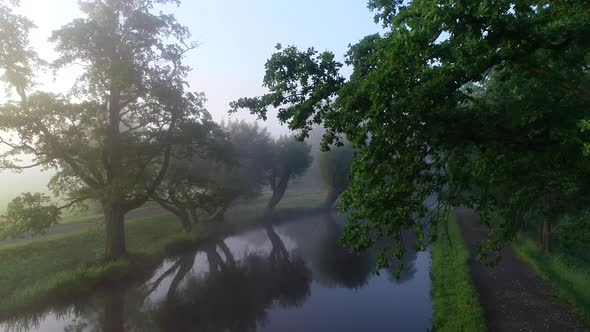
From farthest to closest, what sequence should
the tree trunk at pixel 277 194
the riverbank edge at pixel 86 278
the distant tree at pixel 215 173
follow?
the tree trunk at pixel 277 194
the distant tree at pixel 215 173
the riverbank edge at pixel 86 278

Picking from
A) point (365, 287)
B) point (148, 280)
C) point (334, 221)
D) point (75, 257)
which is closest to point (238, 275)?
point (148, 280)

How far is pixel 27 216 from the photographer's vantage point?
61.7 ft

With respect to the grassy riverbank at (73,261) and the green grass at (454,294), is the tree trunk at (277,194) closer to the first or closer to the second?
the grassy riverbank at (73,261)

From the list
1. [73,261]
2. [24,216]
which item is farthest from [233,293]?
[73,261]

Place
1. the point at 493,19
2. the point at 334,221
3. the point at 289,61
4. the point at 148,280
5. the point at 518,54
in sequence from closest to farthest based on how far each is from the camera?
the point at 493,19 < the point at 518,54 < the point at 289,61 < the point at 148,280 < the point at 334,221

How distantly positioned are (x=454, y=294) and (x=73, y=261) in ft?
74.1

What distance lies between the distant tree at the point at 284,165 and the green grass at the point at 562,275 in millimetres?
32485

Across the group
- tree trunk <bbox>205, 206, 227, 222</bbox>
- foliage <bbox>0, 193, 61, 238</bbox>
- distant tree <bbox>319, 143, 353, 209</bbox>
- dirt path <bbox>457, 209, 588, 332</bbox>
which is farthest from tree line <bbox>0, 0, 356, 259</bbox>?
distant tree <bbox>319, 143, 353, 209</bbox>

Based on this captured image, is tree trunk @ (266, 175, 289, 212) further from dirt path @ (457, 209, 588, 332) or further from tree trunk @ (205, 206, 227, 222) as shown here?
dirt path @ (457, 209, 588, 332)

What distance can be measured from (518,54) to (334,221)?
37.8 meters

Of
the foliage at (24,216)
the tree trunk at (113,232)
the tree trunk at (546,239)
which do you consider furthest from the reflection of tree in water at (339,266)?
A: the foliage at (24,216)

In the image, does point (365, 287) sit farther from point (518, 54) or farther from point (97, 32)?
point (97, 32)

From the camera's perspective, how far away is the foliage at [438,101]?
637 cm

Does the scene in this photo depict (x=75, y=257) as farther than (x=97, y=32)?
Yes
